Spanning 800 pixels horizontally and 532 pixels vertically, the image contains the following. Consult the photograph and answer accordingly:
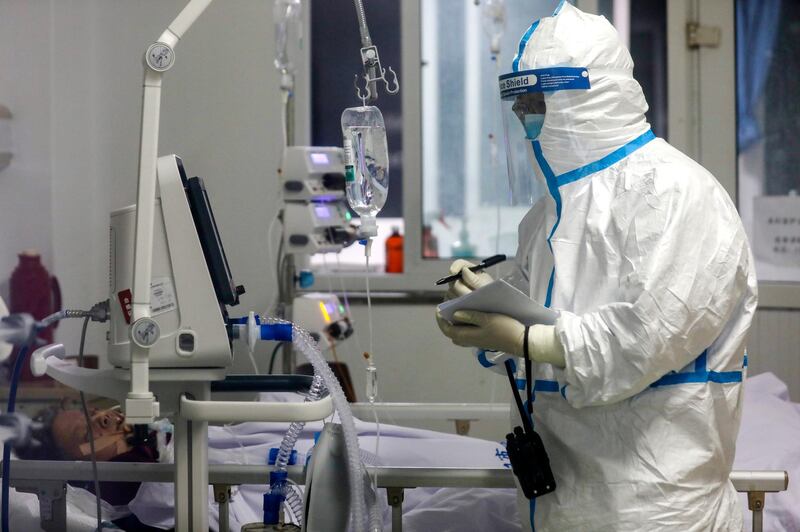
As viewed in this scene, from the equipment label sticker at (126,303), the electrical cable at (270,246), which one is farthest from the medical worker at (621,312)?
the electrical cable at (270,246)

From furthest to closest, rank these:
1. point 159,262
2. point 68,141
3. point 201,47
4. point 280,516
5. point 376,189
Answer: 1. point 201,47
2. point 68,141
3. point 376,189
4. point 280,516
5. point 159,262

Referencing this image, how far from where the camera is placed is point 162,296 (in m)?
1.55

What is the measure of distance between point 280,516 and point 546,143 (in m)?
0.87

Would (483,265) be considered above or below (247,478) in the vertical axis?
above

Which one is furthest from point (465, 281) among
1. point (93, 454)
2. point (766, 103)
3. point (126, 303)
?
point (766, 103)

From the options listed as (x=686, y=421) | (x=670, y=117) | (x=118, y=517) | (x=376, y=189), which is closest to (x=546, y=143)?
(x=376, y=189)

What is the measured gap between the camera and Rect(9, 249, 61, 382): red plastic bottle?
8.22 feet

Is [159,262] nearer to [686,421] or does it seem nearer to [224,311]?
[224,311]

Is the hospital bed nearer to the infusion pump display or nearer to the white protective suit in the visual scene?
the white protective suit

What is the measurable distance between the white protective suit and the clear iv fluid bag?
38 centimetres

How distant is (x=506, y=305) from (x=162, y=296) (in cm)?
59

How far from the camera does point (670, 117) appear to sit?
3.89 meters

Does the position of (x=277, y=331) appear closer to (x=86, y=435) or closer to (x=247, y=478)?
(x=247, y=478)

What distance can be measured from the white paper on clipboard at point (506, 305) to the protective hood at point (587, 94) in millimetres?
307
